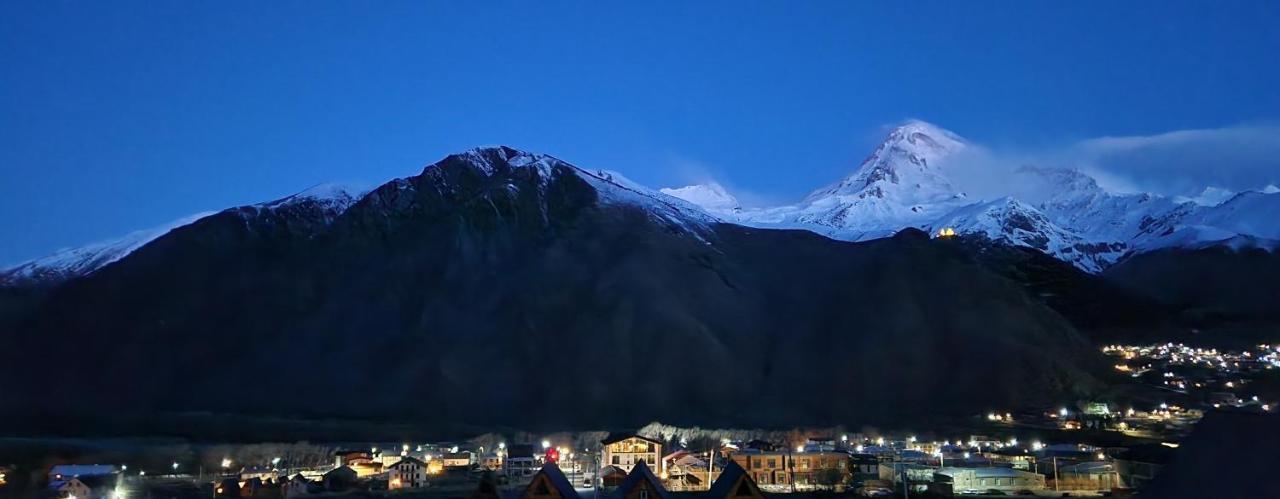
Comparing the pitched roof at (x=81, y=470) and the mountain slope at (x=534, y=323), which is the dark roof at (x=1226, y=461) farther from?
the mountain slope at (x=534, y=323)

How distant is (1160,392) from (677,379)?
44520 millimetres

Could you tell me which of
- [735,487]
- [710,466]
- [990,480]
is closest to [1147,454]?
[990,480]

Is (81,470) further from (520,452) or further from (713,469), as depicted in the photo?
(713,469)

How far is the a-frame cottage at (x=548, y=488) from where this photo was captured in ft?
105

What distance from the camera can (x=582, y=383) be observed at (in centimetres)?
9438

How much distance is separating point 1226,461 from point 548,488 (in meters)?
19.2

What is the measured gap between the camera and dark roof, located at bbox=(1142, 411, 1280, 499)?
22969mm

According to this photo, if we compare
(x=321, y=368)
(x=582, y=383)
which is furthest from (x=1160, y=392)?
(x=321, y=368)

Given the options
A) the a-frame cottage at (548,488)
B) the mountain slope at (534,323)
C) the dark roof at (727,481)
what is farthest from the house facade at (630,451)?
the dark roof at (727,481)

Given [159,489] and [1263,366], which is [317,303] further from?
[1263,366]

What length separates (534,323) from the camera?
108m

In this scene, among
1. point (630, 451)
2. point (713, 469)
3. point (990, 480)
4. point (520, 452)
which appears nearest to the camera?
point (990, 480)

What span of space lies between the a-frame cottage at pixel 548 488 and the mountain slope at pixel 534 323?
50.7 metres

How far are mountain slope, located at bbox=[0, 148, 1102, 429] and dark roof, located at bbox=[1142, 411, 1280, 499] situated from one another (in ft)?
197
